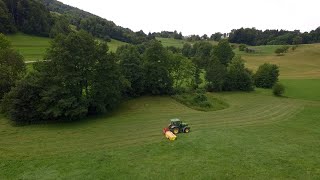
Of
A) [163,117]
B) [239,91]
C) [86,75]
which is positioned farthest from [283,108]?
[86,75]

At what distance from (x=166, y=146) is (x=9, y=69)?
2845cm

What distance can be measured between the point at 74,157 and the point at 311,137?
24.8 m

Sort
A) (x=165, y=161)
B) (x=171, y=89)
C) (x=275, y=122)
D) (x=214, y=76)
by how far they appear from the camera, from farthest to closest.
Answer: (x=214, y=76) < (x=171, y=89) < (x=275, y=122) < (x=165, y=161)

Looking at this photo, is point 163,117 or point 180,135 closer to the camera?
point 180,135

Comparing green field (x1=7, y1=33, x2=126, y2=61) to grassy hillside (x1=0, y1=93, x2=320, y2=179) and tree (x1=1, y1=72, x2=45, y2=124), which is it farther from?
grassy hillside (x1=0, y1=93, x2=320, y2=179)

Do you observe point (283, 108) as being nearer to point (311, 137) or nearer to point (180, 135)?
point (311, 137)

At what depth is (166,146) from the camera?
28.7 meters

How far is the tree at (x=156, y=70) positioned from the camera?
180 feet

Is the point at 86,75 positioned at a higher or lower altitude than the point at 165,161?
higher

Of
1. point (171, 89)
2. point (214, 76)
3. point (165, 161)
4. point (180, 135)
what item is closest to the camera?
point (165, 161)

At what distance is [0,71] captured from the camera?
43.2 m

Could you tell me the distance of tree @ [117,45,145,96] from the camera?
5191 cm

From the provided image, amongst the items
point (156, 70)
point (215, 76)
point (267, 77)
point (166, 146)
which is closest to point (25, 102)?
point (166, 146)

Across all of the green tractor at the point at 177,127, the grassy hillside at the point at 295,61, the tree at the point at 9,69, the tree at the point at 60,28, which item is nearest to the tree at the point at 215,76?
the green tractor at the point at 177,127
